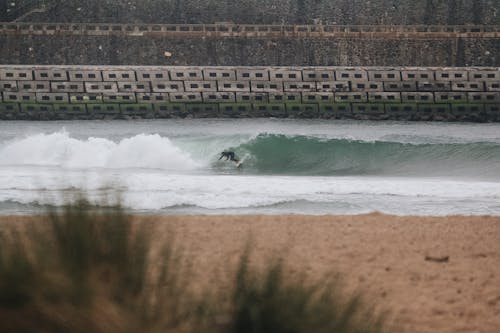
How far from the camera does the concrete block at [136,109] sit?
31.6 meters

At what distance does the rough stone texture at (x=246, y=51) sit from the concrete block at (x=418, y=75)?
1.34 meters

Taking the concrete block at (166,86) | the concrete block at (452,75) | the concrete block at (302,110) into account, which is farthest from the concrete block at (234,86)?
the concrete block at (452,75)

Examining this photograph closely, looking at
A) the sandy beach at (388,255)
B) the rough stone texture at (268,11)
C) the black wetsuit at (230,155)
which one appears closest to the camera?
the sandy beach at (388,255)

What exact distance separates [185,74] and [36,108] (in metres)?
5.15

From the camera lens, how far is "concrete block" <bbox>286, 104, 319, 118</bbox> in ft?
105

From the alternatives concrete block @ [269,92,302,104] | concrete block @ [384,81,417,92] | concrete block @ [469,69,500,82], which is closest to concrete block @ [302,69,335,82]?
concrete block @ [269,92,302,104]

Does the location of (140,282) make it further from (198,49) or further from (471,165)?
(198,49)

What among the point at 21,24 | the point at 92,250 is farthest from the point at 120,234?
the point at 21,24

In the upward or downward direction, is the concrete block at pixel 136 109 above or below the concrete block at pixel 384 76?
below

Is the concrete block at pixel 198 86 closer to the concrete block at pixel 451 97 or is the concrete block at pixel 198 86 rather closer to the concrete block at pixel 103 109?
the concrete block at pixel 103 109

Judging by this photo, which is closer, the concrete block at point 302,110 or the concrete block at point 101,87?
the concrete block at point 101,87

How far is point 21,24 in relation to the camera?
1305 inches

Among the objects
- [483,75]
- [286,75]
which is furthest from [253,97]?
[483,75]

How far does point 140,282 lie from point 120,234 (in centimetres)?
39
